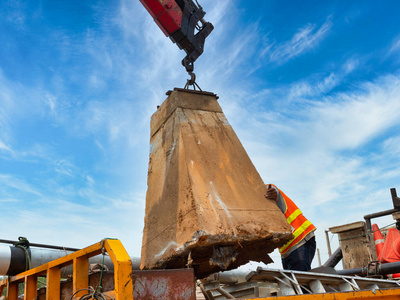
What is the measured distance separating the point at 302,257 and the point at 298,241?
20 cm

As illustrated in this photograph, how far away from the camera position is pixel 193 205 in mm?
3404

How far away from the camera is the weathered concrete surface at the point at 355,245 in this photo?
21.5ft

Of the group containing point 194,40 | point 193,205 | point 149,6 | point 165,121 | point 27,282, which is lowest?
point 27,282

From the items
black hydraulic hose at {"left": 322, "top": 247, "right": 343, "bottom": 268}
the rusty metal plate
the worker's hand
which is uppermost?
the worker's hand

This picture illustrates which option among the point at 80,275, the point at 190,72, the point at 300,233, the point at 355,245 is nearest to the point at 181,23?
the point at 190,72

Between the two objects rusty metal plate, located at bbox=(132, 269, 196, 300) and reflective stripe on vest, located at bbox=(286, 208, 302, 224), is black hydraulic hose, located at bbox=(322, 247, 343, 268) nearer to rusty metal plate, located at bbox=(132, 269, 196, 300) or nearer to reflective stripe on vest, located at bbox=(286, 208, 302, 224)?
reflective stripe on vest, located at bbox=(286, 208, 302, 224)

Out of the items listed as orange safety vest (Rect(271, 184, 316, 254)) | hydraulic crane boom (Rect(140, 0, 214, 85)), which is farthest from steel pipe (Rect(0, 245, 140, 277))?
hydraulic crane boom (Rect(140, 0, 214, 85))

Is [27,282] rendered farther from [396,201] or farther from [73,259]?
[396,201]

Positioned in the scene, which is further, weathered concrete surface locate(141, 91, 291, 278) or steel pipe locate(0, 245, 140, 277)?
steel pipe locate(0, 245, 140, 277)

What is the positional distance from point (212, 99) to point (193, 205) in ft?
5.91

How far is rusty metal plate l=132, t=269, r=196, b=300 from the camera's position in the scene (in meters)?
2.56

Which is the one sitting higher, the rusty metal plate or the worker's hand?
the worker's hand

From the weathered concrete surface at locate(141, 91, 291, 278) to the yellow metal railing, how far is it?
2.73 ft

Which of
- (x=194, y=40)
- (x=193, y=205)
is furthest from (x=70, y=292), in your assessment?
(x=194, y=40)
